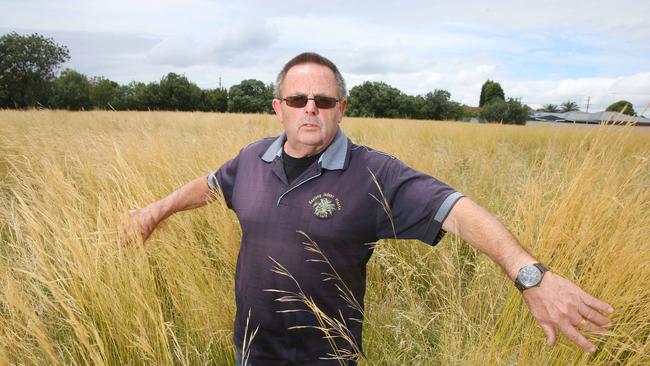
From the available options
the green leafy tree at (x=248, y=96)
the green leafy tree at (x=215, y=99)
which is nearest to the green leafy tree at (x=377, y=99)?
the green leafy tree at (x=248, y=96)

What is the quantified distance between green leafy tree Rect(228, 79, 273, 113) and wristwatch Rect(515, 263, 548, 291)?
44353 mm

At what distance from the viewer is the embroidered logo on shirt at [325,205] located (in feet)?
4.89

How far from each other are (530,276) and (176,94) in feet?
163

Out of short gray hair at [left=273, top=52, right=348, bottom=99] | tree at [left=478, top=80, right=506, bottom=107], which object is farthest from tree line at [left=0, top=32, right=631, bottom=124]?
short gray hair at [left=273, top=52, right=348, bottom=99]

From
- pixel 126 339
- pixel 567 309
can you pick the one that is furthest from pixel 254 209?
pixel 567 309

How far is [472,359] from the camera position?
1.17 metres

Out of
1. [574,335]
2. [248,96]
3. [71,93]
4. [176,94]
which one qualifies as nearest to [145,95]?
[176,94]

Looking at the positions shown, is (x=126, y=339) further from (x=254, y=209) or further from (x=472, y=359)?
(x=472, y=359)

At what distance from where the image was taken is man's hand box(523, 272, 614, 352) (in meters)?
0.94

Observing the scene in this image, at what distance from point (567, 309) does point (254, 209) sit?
43.8 inches

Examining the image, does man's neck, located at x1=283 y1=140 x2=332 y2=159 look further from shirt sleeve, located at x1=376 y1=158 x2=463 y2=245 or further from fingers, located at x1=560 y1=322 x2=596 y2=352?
fingers, located at x1=560 y1=322 x2=596 y2=352

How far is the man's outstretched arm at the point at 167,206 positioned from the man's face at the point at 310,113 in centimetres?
53

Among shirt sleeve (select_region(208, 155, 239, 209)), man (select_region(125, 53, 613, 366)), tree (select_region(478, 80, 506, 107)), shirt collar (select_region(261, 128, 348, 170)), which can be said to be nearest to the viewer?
man (select_region(125, 53, 613, 366))

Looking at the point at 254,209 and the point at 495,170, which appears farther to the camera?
the point at 495,170
